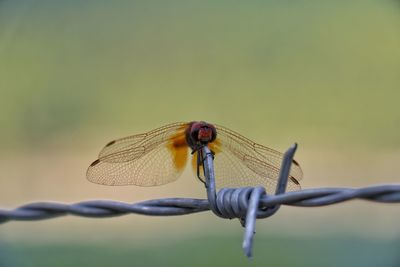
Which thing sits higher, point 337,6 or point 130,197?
point 337,6

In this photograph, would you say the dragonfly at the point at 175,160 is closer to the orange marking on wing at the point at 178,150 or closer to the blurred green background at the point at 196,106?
the orange marking on wing at the point at 178,150

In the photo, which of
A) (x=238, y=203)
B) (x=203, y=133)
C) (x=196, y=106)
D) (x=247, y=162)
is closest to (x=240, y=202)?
(x=238, y=203)

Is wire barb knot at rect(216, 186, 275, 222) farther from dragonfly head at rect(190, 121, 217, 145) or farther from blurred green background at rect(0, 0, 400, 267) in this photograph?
blurred green background at rect(0, 0, 400, 267)

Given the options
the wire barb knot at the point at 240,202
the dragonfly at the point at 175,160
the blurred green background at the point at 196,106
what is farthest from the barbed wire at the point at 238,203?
the blurred green background at the point at 196,106

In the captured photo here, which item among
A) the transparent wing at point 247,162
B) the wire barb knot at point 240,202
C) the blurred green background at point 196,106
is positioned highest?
the blurred green background at point 196,106

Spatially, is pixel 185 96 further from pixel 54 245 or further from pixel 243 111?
pixel 54 245

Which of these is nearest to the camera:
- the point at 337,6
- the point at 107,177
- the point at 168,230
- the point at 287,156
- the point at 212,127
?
the point at 287,156

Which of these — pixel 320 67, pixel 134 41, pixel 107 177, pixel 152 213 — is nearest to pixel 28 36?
pixel 134 41
